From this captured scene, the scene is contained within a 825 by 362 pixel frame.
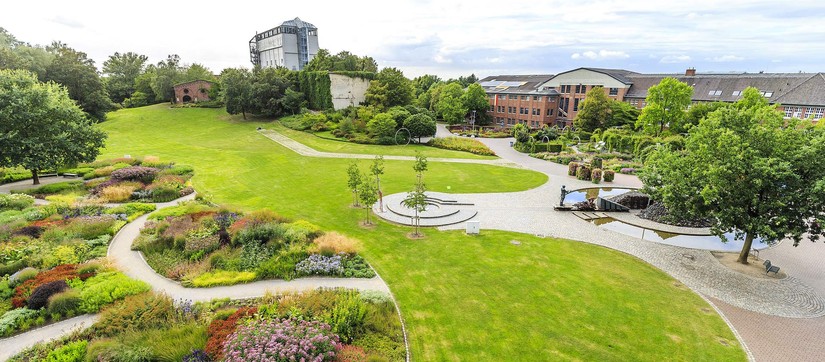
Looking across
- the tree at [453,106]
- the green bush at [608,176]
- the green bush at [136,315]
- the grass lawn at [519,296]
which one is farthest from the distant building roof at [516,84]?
the green bush at [136,315]

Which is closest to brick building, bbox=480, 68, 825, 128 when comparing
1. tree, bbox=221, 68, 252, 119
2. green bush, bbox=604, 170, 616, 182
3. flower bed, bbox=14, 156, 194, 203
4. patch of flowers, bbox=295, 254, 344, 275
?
green bush, bbox=604, 170, 616, 182

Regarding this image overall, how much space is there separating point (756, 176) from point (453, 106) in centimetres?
5236

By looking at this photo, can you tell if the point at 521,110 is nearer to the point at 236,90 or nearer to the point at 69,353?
the point at 236,90

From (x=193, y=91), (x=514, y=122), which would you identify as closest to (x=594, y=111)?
(x=514, y=122)

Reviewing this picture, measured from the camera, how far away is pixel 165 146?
44.0 m

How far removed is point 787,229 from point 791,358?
16.1ft

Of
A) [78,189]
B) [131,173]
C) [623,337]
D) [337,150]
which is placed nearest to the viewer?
[623,337]

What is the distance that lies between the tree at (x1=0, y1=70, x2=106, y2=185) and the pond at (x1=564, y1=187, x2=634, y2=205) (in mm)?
31825

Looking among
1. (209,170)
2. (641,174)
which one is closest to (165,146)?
(209,170)

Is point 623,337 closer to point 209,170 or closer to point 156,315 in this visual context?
point 156,315

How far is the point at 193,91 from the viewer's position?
6931cm

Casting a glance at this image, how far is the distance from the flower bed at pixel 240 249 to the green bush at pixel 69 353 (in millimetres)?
3741

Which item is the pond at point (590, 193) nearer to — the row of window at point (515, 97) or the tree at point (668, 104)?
the tree at point (668, 104)

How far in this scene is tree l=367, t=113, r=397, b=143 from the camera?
157 ft
